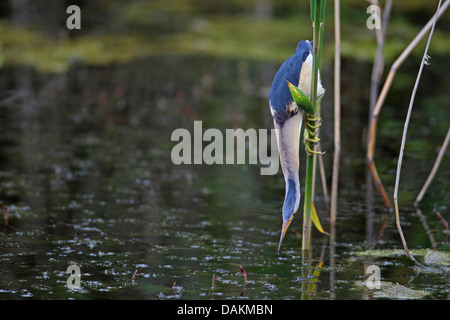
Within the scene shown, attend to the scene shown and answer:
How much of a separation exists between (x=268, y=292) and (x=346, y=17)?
1107 cm

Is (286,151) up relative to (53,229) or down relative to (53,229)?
up

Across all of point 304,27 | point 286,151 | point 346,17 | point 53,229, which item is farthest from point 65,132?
point 346,17

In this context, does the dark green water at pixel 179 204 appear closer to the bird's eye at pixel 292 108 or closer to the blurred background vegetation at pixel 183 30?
the bird's eye at pixel 292 108

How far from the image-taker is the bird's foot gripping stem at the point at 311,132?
3762 millimetres

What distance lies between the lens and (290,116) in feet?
12.3

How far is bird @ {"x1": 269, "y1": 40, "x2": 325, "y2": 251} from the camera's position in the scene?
12.2ft

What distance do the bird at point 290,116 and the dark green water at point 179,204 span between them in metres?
0.46

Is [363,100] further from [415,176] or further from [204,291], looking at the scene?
[204,291]

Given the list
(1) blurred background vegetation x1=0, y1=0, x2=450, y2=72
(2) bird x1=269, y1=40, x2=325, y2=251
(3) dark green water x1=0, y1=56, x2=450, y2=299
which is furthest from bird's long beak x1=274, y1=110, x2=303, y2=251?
(1) blurred background vegetation x1=0, y1=0, x2=450, y2=72

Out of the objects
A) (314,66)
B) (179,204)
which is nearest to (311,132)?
(314,66)

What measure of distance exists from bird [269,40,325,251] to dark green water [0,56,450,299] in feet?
1.49

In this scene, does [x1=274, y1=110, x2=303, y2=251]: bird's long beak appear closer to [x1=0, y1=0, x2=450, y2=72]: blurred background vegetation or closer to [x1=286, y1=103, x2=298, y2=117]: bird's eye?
[x1=286, y1=103, x2=298, y2=117]: bird's eye

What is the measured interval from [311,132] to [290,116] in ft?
0.54

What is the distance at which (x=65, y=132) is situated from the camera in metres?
7.58
